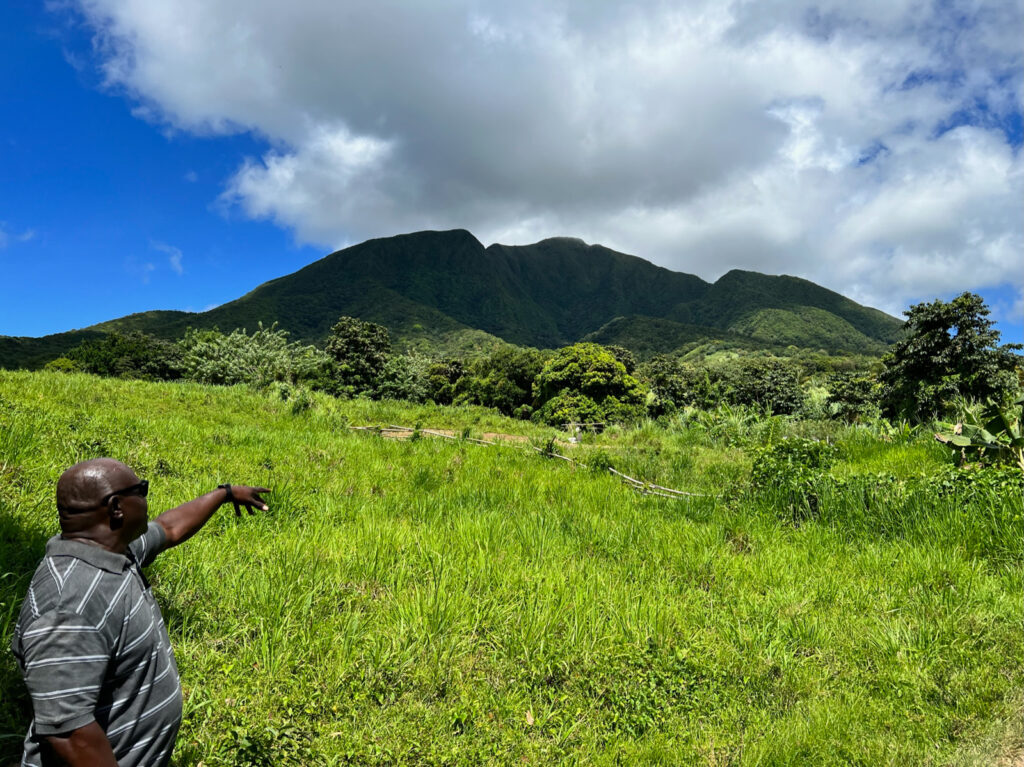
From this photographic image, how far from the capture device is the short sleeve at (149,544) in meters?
2.01

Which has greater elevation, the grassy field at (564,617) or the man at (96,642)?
the man at (96,642)

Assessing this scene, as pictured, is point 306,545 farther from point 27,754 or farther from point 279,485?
point 27,754

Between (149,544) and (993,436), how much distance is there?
27.3ft

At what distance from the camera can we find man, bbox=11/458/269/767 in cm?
134

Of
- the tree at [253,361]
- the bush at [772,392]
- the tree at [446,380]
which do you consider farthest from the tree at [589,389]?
the tree at [446,380]

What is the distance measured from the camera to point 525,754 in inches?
96.2

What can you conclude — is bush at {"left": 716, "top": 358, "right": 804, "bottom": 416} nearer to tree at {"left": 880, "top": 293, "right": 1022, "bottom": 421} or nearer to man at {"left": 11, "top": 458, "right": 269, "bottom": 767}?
tree at {"left": 880, "top": 293, "right": 1022, "bottom": 421}

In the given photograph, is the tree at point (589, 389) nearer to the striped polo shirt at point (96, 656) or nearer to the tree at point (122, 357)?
the striped polo shirt at point (96, 656)

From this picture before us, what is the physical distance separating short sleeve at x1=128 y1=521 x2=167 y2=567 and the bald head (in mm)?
497

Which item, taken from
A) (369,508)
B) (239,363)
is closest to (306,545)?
(369,508)

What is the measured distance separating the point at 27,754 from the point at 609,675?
2.63m

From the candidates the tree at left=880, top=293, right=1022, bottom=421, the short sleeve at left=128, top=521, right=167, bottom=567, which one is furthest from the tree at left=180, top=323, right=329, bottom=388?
the tree at left=880, top=293, right=1022, bottom=421

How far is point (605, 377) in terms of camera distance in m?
27.5

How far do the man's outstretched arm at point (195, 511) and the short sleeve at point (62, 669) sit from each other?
0.77m
